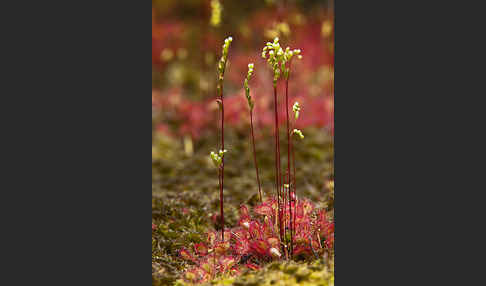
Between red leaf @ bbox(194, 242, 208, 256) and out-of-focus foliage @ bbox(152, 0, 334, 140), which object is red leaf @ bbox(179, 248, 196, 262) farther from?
out-of-focus foliage @ bbox(152, 0, 334, 140)

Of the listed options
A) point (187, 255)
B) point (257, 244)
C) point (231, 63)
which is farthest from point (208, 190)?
point (231, 63)

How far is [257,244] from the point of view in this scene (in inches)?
87.2

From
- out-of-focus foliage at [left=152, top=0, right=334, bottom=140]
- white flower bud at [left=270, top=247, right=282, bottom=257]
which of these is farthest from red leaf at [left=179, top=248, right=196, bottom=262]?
out-of-focus foliage at [left=152, top=0, right=334, bottom=140]

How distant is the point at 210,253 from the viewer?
2.33 metres

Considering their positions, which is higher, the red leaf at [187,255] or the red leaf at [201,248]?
the red leaf at [201,248]

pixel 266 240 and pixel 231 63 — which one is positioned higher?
pixel 231 63

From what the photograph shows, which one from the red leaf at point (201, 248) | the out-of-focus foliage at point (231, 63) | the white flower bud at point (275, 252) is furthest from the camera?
the out-of-focus foliage at point (231, 63)

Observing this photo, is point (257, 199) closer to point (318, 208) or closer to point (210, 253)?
point (318, 208)

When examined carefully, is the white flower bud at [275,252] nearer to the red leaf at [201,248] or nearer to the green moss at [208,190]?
the green moss at [208,190]

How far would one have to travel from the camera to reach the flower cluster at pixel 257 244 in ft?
7.18

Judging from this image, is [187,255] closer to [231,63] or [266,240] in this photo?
[266,240]

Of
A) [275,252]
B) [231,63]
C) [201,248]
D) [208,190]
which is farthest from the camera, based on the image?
[231,63]

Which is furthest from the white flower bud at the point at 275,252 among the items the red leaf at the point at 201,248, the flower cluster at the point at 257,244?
the red leaf at the point at 201,248

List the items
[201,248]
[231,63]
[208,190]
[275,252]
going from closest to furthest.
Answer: [275,252], [201,248], [208,190], [231,63]
